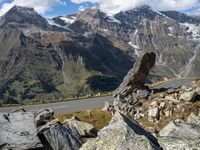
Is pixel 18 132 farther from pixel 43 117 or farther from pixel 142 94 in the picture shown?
pixel 142 94

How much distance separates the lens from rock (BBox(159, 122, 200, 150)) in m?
12.5

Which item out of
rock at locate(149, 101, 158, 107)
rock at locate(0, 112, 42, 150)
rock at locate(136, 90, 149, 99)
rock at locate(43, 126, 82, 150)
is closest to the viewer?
rock at locate(0, 112, 42, 150)

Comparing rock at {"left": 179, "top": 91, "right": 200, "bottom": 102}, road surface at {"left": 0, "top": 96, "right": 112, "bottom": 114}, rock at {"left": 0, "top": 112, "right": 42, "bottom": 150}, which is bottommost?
road surface at {"left": 0, "top": 96, "right": 112, "bottom": 114}

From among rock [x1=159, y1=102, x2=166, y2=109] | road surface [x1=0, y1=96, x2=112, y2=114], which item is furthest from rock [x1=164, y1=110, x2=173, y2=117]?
road surface [x1=0, y1=96, x2=112, y2=114]

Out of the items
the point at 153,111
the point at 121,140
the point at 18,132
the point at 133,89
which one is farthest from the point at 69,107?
the point at 121,140

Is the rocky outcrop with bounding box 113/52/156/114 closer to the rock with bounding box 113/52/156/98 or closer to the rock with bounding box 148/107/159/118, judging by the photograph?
the rock with bounding box 113/52/156/98

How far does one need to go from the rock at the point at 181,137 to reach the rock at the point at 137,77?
26596 mm

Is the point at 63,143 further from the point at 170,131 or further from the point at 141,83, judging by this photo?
the point at 141,83

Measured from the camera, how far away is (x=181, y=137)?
14.6 meters

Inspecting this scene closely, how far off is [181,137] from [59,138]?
5.70 metres

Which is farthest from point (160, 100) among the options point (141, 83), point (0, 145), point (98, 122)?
point (0, 145)

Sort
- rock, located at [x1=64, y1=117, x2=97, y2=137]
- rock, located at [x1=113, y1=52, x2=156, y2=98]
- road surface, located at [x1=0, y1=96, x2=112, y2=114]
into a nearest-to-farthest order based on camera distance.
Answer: rock, located at [x1=64, y1=117, x2=97, y2=137]
rock, located at [x1=113, y1=52, x2=156, y2=98]
road surface, located at [x1=0, y1=96, x2=112, y2=114]

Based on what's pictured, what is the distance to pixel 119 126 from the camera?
14.2 meters

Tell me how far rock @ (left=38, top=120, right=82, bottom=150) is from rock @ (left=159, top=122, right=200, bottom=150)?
13.1 feet
